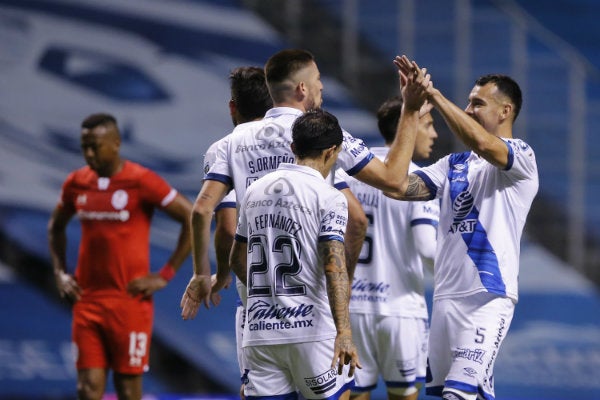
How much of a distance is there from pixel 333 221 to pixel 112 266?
320 centimetres

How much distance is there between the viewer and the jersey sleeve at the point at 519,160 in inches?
228

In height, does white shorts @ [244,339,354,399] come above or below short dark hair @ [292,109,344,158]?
below

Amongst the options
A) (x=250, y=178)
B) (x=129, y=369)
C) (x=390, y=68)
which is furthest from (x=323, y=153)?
(x=390, y=68)

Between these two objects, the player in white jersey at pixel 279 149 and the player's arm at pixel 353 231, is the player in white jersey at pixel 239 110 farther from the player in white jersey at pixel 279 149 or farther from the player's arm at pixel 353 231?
the player's arm at pixel 353 231

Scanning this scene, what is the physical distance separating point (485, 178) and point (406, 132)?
617 mm

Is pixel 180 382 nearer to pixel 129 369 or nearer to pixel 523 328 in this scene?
pixel 523 328

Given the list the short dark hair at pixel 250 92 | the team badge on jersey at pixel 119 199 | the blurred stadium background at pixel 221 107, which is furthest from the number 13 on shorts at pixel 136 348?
the blurred stadium background at pixel 221 107

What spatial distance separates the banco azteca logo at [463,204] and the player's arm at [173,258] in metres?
2.65

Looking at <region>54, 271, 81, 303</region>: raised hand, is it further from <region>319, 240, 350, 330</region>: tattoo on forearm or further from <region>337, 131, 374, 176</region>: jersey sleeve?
<region>319, 240, 350, 330</region>: tattoo on forearm

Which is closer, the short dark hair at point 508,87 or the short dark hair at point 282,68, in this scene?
the short dark hair at point 282,68

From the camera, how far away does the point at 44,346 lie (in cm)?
1279

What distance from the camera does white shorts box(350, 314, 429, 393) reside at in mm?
7051

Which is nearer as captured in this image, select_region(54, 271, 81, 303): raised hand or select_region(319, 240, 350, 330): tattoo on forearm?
select_region(319, 240, 350, 330): tattoo on forearm

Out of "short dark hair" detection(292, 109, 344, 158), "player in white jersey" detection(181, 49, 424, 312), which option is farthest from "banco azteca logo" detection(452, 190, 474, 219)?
"short dark hair" detection(292, 109, 344, 158)
